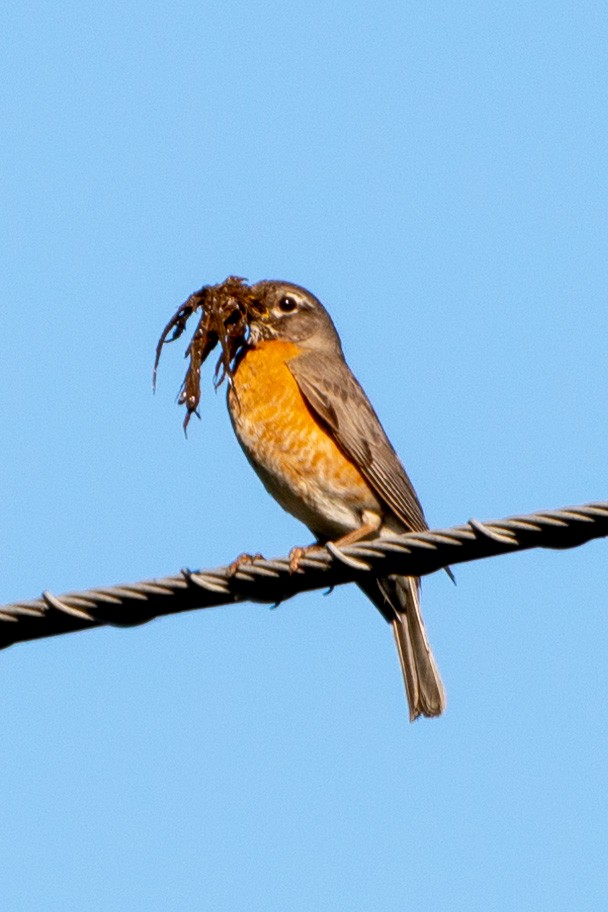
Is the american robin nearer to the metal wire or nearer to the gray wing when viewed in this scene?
the gray wing

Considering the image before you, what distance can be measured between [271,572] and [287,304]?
4823 mm

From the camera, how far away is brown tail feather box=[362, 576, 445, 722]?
9117 millimetres

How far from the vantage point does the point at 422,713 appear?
9.11 m

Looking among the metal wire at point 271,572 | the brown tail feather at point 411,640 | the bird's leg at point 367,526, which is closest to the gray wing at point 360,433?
the bird's leg at point 367,526

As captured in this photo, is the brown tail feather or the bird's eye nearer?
the brown tail feather

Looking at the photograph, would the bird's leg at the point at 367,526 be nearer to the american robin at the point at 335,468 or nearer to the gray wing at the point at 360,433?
the american robin at the point at 335,468

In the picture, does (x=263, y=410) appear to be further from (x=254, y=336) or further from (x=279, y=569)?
(x=279, y=569)

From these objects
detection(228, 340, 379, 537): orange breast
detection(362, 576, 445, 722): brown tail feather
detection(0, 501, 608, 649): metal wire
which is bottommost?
detection(0, 501, 608, 649): metal wire

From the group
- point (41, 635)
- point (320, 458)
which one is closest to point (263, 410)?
point (320, 458)

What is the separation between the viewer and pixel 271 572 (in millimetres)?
5711

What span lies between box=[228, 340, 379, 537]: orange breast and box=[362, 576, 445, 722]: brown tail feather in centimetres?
45

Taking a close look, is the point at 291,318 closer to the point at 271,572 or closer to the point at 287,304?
the point at 287,304

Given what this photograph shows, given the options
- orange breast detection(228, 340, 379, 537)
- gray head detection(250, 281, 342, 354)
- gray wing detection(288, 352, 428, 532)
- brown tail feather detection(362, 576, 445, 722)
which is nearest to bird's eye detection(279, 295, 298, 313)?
gray head detection(250, 281, 342, 354)

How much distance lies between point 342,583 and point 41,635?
1238 mm
